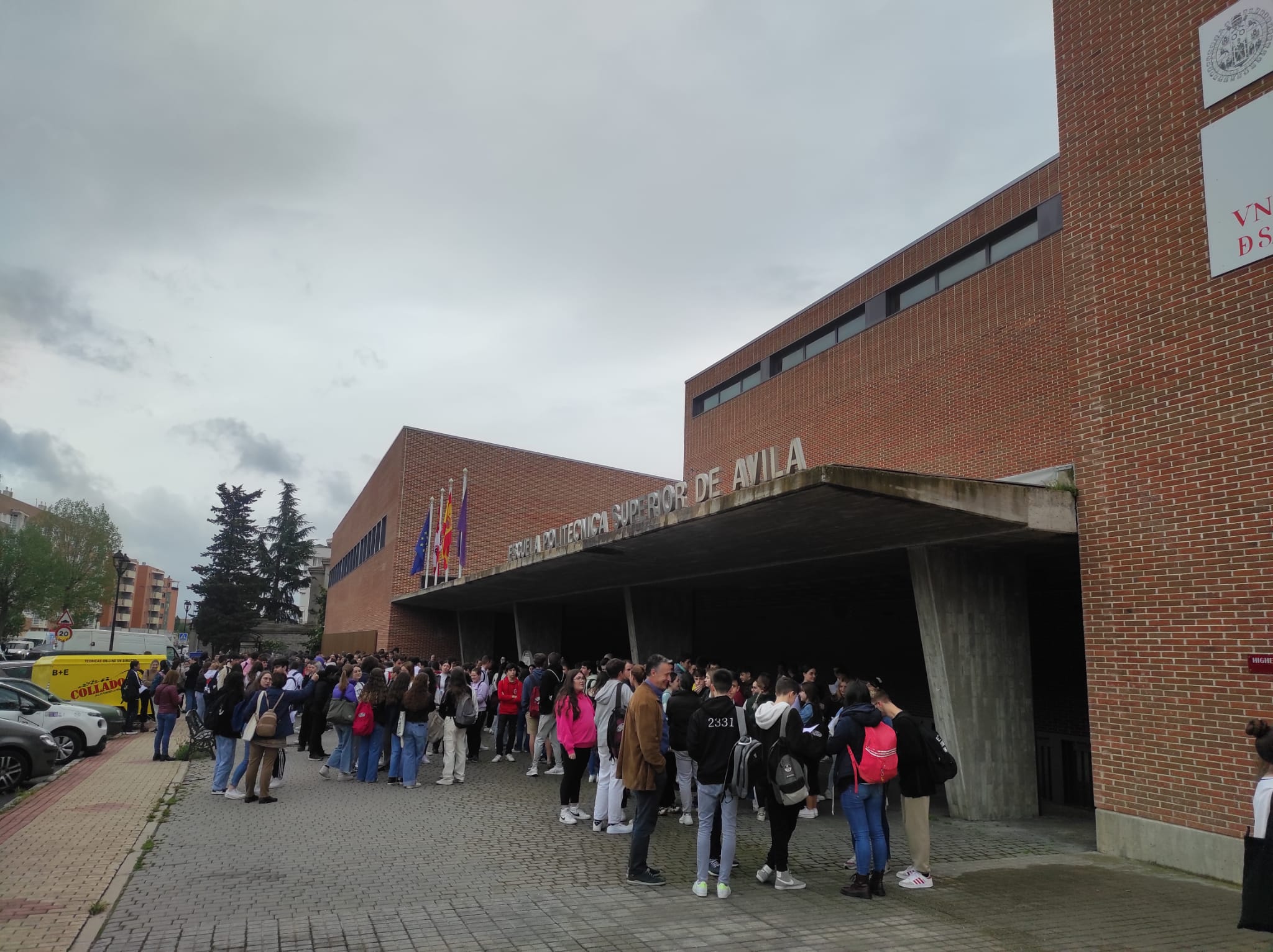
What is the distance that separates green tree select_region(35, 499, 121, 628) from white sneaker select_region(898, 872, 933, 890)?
6820 centimetres

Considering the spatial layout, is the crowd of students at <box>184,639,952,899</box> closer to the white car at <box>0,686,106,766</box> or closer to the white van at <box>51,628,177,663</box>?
the white car at <box>0,686,106,766</box>

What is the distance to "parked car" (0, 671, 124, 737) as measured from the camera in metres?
16.4

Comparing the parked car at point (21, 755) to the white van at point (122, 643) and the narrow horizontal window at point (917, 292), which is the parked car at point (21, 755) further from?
the white van at point (122, 643)

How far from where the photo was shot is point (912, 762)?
714 centimetres

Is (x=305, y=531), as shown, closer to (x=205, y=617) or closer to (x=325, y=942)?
(x=205, y=617)

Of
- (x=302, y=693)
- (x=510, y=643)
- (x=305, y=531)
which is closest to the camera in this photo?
(x=302, y=693)

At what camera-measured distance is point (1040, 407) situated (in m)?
16.5

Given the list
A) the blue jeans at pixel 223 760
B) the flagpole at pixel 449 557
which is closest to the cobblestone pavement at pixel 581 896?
the blue jeans at pixel 223 760

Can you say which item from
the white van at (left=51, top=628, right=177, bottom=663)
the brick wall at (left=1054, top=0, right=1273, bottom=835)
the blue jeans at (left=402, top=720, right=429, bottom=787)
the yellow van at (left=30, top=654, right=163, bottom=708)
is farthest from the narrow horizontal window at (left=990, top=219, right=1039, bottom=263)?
the white van at (left=51, top=628, right=177, bottom=663)

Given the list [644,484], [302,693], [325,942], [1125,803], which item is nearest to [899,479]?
[1125,803]

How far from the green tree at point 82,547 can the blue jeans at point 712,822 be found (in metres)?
67.4

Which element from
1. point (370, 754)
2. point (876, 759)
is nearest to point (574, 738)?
point (876, 759)

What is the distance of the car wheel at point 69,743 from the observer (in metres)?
15.4

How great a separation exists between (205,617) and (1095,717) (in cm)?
6686
